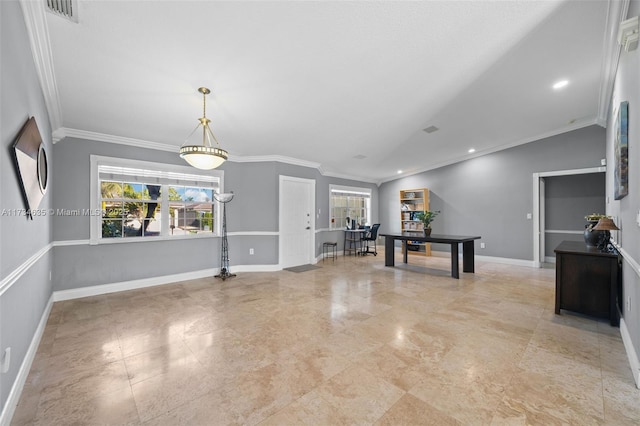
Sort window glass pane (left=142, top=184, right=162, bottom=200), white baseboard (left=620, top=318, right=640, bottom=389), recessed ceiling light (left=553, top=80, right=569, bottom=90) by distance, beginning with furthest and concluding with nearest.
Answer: window glass pane (left=142, top=184, right=162, bottom=200) < recessed ceiling light (left=553, top=80, right=569, bottom=90) < white baseboard (left=620, top=318, right=640, bottom=389)

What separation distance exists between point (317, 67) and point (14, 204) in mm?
2781

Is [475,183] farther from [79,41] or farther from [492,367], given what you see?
[79,41]

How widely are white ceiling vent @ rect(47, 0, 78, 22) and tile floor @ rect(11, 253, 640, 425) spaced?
2.75 metres

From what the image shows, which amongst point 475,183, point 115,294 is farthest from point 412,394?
point 475,183

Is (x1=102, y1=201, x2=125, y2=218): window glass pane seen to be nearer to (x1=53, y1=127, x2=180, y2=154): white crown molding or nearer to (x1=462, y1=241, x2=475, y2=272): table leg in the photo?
(x1=53, y1=127, x2=180, y2=154): white crown molding

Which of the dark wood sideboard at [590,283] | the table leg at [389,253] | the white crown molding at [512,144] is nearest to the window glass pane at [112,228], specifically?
the table leg at [389,253]

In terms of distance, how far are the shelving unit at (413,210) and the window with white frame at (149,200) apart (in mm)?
5556

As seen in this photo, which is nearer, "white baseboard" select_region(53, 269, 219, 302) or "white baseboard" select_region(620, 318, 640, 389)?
"white baseboard" select_region(620, 318, 640, 389)

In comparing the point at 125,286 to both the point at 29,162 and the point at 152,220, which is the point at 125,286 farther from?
the point at 29,162

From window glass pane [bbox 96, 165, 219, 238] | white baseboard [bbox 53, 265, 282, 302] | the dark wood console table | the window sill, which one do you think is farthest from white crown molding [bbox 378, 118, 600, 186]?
the window sill

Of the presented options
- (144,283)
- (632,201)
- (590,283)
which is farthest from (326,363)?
(144,283)

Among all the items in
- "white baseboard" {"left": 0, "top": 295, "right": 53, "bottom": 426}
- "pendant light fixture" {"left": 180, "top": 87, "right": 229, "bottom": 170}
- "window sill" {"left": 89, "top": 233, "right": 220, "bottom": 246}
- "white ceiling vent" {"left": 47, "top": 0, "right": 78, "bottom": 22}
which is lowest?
"white baseboard" {"left": 0, "top": 295, "right": 53, "bottom": 426}

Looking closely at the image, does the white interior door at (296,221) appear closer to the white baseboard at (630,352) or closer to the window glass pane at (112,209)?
the window glass pane at (112,209)

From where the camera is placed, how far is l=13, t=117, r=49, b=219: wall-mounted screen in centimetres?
180
